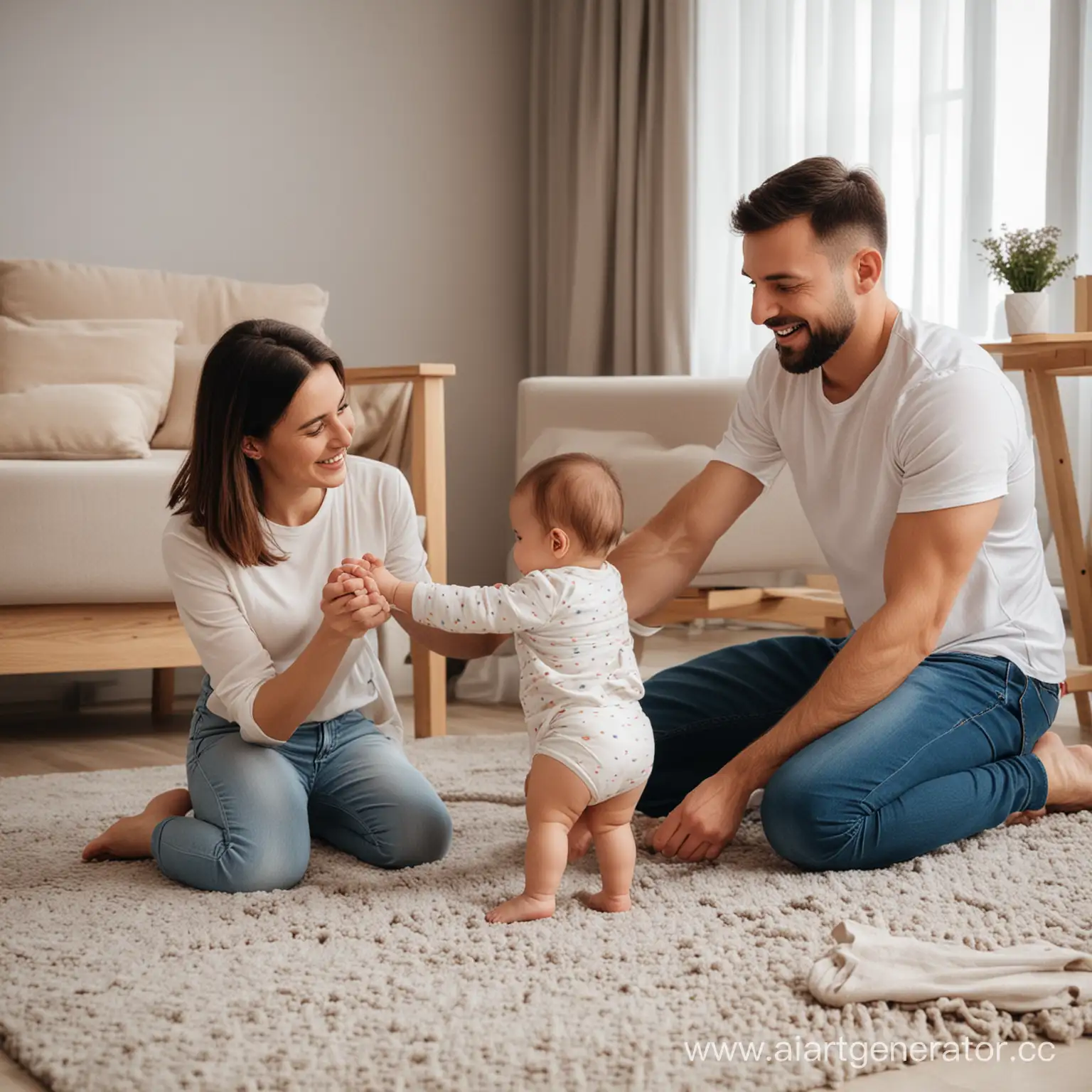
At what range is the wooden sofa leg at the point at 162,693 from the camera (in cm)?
291

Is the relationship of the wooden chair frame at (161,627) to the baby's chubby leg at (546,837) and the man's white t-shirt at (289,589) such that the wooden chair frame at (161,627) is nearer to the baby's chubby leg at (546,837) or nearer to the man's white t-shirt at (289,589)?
the man's white t-shirt at (289,589)

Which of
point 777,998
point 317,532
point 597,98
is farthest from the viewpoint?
point 597,98

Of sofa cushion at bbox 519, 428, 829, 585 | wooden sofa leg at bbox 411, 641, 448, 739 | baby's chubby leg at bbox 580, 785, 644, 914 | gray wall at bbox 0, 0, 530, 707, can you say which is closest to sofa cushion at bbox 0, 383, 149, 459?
wooden sofa leg at bbox 411, 641, 448, 739

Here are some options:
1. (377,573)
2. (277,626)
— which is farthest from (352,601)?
(277,626)

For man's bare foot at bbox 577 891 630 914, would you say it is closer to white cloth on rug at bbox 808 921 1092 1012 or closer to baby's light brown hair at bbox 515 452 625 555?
white cloth on rug at bbox 808 921 1092 1012

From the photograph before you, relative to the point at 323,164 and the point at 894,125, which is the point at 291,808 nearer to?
the point at 894,125

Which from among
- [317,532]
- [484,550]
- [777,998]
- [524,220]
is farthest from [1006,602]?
[524,220]

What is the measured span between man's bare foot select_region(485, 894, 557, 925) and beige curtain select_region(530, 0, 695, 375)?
2696 mm

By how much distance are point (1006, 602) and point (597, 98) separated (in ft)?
9.24

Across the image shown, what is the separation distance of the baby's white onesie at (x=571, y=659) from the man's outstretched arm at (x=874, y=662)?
166 mm

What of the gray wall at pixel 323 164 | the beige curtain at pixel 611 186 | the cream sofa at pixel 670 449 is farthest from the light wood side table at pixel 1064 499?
the gray wall at pixel 323 164

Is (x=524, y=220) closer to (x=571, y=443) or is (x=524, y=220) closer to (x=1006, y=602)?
(x=571, y=443)

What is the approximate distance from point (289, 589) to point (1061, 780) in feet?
3.52

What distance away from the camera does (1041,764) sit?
1.76 metres
